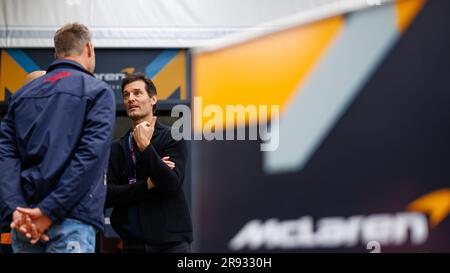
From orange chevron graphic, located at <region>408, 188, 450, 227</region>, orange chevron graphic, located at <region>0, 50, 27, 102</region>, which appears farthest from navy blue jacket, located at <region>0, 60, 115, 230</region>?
orange chevron graphic, located at <region>408, 188, 450, 227</region>

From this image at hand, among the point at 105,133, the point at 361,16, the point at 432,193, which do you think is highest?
the point at 361,16

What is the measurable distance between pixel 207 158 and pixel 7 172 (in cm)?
310

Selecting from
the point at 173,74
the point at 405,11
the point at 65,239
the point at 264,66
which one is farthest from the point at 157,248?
the point at 405,11

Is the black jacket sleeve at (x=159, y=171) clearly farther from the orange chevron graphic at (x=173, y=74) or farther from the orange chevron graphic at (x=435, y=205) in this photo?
the orange chevron graphic at (x=435, y=205)

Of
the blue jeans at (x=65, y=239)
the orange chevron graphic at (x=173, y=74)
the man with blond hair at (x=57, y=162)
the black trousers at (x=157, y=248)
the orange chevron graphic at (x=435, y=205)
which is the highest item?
the orange chevron graphic at (x=173, y=74)

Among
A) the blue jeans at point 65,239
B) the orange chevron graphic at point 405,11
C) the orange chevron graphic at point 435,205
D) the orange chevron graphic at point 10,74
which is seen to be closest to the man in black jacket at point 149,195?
the blue jeans at point 65,239

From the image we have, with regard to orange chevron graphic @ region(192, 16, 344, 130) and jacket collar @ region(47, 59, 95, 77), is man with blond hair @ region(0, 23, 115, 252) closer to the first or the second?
jacket collar @ region(47, 59, 95, 77)

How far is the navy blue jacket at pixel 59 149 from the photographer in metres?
2.11

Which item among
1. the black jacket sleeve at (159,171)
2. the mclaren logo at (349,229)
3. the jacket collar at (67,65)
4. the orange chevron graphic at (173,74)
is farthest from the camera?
the orange chevron graphic at (173,74)

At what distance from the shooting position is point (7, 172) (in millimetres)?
2201

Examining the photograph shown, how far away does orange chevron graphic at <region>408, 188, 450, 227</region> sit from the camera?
17.0 feet
